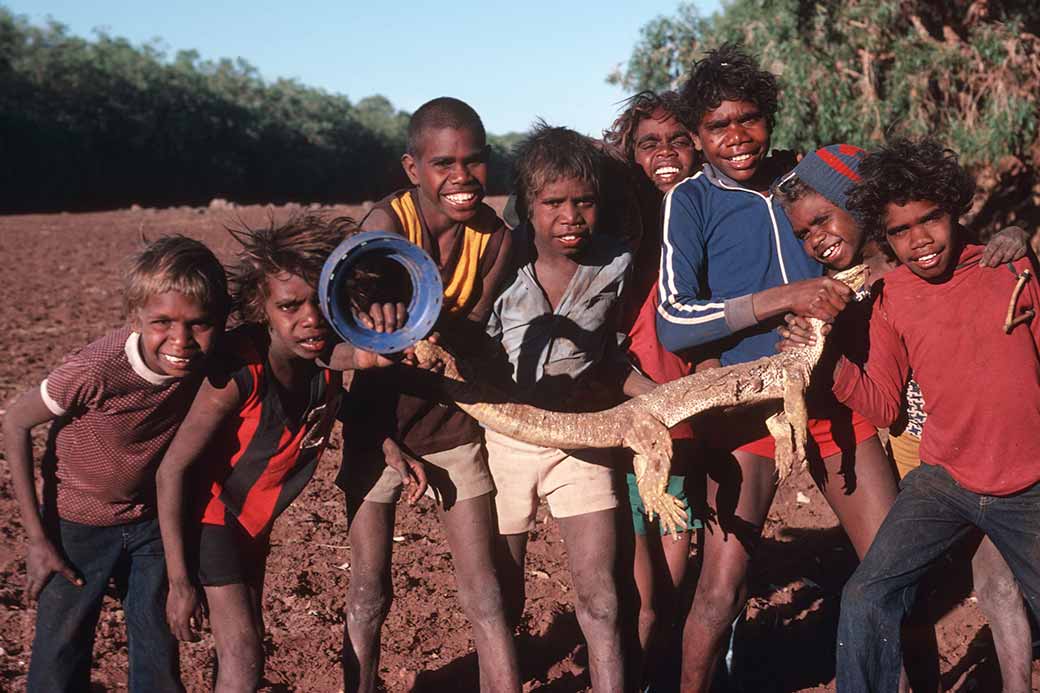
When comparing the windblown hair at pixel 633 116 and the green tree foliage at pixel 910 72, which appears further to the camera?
the green tree foliage at pixel 910 72

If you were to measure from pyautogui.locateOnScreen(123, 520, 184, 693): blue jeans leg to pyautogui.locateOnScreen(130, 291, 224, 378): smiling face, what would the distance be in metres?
0.55

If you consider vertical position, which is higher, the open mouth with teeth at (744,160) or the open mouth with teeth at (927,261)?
the open mouth with teeth at (744,160)

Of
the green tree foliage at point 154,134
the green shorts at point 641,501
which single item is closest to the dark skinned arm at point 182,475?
the green shorts at point 641,501

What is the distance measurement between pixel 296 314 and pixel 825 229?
1.64 meters

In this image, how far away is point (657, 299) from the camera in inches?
131

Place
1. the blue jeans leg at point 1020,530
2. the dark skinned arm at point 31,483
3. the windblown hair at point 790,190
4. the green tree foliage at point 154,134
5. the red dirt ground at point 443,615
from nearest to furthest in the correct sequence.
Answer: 1. the dark skinned arm at point 31,483
2. the blue jeans leg at point 1020,530
3. the windblown hair at point 790,190
4. the red dirt ground at point 443,615
5. the green tree foliage at point 154,134

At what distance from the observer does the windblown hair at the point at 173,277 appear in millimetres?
2719

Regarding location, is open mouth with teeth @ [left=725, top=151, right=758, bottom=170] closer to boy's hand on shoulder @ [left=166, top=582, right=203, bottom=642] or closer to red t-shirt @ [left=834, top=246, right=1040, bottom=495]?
red t-shirt @ [left=834, top=246, right=1040, bottom=495]

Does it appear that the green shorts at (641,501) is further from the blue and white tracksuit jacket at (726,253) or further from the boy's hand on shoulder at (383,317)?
the boy's hand on shoulder at (383,317)

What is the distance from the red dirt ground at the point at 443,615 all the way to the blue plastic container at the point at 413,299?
1.41 meters

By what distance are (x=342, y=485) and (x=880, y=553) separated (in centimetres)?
170

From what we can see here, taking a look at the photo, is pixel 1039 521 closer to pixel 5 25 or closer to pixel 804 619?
pixel 804 619

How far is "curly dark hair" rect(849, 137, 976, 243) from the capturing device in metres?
2.83

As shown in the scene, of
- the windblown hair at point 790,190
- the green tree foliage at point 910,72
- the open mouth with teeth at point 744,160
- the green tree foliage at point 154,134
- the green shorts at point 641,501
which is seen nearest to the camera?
the windblown hair at point 790,190
